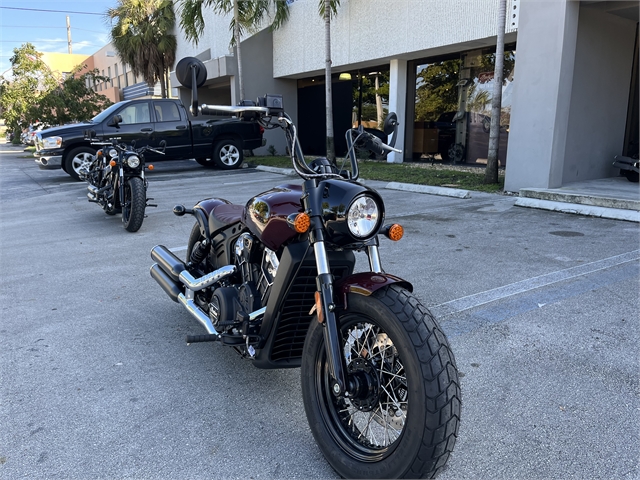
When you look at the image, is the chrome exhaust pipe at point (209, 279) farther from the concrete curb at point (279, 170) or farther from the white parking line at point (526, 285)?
the concrete curb at point (279, 170)

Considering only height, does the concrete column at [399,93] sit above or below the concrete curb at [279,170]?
above

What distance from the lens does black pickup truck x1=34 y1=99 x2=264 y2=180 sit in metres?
12.4

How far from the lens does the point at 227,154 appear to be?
49.2ft

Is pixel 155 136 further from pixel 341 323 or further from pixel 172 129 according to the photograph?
pixel 341 323

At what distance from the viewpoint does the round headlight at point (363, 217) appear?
2.11 metres

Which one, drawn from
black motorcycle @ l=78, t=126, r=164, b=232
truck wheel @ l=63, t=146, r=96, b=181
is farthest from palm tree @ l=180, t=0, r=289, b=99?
black motorcycle @ l=78, t=126, r=164, b=232

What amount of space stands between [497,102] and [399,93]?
5.97m

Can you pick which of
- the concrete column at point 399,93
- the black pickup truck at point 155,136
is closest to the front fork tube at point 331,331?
the black pickup truck at point 155,136

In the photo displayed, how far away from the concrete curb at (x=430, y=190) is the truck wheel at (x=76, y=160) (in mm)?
7842

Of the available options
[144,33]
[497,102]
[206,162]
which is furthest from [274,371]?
[144,33]

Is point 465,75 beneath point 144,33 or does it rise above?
beneath

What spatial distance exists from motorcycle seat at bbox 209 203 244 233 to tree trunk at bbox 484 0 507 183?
755 centimetres

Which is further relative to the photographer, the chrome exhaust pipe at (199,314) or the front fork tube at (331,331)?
the chrome exhaust pipe at (199,314)

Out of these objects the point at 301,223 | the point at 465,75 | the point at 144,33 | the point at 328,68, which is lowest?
the point at 301,223
